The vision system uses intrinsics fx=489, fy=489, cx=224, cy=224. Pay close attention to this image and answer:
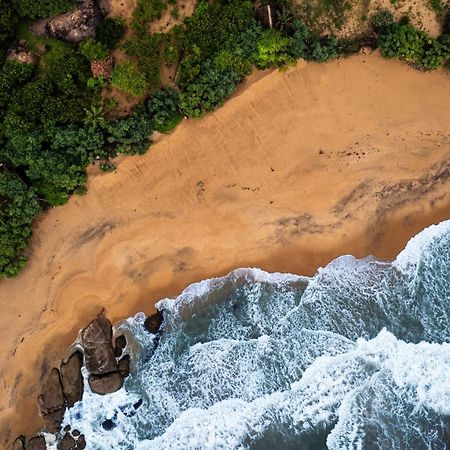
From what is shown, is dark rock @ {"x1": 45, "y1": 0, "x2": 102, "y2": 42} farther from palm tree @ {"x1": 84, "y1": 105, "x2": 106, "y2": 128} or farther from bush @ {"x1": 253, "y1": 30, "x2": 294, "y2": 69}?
bush @ {"x1": 253, "y1": 30, "x2": 294, "y2": 69}

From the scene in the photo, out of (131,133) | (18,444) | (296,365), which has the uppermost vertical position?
(131,133)

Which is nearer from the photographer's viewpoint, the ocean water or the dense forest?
the dense forest

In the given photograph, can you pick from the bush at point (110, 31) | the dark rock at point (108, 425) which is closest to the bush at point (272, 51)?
the bush at point (110, 31)

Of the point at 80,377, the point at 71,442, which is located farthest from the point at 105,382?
the point at 71,442

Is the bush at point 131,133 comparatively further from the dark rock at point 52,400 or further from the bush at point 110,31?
the dark rock at point 52,400

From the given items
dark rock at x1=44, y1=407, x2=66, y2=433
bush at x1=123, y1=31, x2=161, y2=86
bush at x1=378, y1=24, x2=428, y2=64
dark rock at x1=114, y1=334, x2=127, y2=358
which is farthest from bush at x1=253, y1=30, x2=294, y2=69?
dark rock at x1=44, y1=407, x2=66, y2=433

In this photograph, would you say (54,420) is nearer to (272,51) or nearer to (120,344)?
(120,344)
